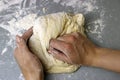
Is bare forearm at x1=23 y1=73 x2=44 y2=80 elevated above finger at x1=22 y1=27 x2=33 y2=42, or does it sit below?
below

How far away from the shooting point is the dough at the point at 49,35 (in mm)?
1123

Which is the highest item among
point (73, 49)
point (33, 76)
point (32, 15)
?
A: point (32, 15)

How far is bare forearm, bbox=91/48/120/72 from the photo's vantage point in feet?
3.61

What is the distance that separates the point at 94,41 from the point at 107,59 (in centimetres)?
17

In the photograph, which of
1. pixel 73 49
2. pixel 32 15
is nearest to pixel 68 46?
pixel 73 49

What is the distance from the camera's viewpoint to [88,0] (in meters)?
1.38

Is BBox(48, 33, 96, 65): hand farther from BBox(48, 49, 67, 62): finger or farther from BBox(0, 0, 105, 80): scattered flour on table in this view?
BBox(0, 0, 105, 80): scattered flour on table

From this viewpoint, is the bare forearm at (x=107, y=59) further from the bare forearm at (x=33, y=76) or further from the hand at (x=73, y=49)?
the bare forearm at (x=33, y=76)

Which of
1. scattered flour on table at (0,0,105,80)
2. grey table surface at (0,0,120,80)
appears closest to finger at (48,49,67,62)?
grey table surface at (0,0,120,80)

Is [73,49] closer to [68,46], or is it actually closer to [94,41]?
[68,46]

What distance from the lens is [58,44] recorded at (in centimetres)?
110

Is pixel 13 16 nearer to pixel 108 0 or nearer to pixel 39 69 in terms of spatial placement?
pixel 39 69

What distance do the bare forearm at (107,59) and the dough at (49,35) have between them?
11 cm

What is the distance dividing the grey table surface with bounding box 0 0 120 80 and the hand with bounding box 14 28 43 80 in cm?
8
